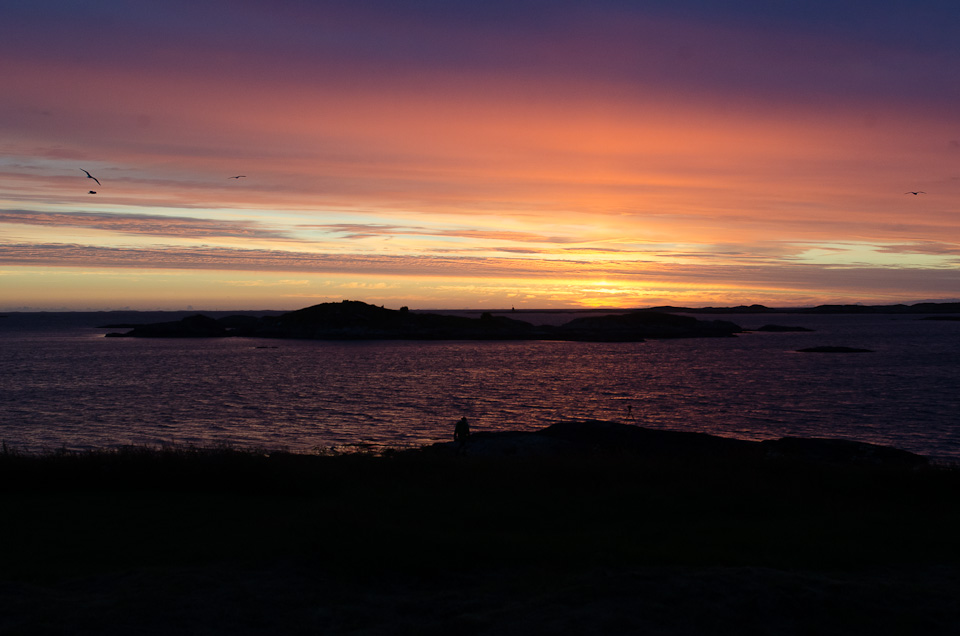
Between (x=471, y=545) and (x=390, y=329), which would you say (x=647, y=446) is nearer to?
(x=471, y=545)

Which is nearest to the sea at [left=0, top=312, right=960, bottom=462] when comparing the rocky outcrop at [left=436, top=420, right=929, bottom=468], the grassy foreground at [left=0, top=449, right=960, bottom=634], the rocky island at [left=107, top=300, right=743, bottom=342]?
the grassy foreground at [left=0, top=449, right=960, bottom=634]

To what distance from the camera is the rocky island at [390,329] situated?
169 m

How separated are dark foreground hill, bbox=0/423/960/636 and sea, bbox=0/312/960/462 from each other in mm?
5488

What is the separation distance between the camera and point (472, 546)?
1120 centimetres

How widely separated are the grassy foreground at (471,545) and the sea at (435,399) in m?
5.11

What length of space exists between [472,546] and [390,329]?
161 metres

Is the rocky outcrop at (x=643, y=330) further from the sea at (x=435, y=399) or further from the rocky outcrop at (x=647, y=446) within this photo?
the rocky outcrop at (x=647, y=446)

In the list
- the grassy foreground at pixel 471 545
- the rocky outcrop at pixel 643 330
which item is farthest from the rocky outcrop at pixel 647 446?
the rocky outcrop at pixel 643 330

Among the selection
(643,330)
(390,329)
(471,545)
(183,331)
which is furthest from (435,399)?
(183,331)

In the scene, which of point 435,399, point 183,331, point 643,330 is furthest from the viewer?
point 643,330

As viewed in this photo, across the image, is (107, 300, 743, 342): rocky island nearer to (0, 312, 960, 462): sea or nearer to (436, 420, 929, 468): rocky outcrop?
(0, 312, 960, 462): sea

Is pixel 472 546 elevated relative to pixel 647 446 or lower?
elevated

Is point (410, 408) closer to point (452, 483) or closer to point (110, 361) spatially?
point (452, 483)

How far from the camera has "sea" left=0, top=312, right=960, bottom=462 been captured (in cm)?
3584
